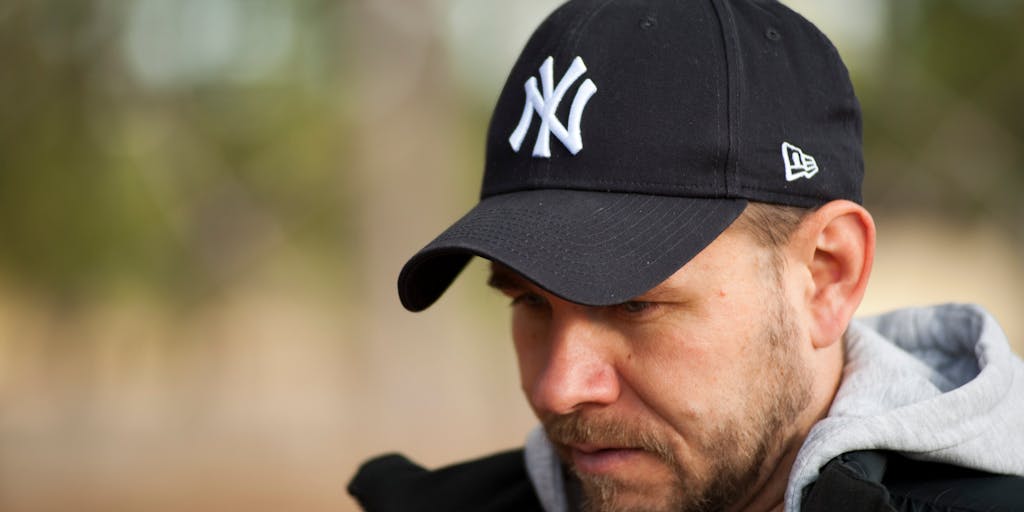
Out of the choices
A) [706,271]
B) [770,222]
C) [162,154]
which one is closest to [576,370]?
[706,271]

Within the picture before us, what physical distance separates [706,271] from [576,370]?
20cm

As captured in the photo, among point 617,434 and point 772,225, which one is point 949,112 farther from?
point 617,434

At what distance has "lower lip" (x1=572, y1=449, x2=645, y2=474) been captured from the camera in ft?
5.02

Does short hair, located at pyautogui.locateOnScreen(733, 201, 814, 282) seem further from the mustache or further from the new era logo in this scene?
the mustache

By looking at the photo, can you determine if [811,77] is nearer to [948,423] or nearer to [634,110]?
[634,110]

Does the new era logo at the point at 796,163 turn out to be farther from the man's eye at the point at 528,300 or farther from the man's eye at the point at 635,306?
the man's eye at the point at 528,300

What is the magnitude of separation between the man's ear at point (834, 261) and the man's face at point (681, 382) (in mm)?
54

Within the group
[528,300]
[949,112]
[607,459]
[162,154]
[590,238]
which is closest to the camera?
[590,238]

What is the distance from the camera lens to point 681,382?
A: 1.49 metres

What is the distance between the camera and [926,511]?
1396 mm

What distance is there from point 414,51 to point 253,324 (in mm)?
1578

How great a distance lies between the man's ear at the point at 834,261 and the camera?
153 centimetres

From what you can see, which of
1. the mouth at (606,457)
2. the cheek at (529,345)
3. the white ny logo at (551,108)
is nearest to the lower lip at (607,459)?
the mouth at (606,457)

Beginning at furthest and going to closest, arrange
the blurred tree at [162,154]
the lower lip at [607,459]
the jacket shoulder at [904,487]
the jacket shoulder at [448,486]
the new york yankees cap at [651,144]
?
1. the blurred tree at [162,154]
2. the jacket shoulder at [448,486]
3. the lower lip at [607,459]
4. the new york yankees cap at [651,144]
5. the jacket shoulder at [904,487]
